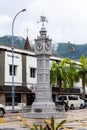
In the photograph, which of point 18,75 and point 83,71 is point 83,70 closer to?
point 83,71

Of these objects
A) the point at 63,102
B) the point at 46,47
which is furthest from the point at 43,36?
the point at 63,102

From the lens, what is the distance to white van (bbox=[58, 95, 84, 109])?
172 ft

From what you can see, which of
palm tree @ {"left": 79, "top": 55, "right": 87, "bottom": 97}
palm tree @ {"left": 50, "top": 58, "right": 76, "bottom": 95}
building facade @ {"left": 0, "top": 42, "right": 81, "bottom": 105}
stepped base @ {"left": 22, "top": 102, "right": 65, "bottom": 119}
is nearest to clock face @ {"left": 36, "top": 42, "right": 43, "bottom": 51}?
stepped base @ {"left": 22, "top": 102, "right": 65, "bottom": 119}

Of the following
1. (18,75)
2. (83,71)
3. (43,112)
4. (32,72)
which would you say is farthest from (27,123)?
(83,71)

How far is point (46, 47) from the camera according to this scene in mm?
35625

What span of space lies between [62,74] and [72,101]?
7207mm

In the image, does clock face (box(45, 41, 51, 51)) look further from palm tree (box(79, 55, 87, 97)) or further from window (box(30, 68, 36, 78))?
palm tree (box(79, 55, 87, 97))

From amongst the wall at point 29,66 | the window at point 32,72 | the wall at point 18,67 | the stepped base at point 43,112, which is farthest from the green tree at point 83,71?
the stepped base at point 43,112

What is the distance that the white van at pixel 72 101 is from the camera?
52.5m

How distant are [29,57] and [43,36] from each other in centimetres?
2131

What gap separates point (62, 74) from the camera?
59.7m

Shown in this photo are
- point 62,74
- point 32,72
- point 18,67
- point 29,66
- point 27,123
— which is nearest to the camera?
point 27,123

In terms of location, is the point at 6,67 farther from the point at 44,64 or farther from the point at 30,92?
the point at 44,64

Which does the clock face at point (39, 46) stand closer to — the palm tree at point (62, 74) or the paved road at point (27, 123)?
the paved road at point (27, 123)
